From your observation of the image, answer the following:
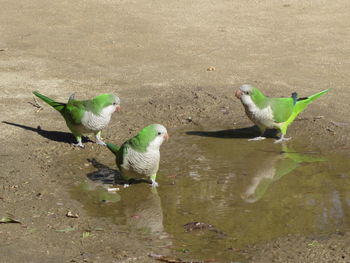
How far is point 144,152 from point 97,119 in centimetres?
130

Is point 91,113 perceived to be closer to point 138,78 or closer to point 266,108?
point 266,108

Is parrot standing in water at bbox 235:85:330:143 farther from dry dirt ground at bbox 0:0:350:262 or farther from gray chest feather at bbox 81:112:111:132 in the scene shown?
gray chest feather at bbox 81:112:111:132

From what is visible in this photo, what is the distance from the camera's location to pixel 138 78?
10.2m

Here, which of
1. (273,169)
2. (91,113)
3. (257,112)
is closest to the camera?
(273,169)

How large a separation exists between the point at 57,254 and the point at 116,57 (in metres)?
6.47

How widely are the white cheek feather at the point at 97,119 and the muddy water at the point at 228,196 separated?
49cm

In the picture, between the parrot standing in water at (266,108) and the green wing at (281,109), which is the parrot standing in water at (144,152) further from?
the green wing at (281,109)

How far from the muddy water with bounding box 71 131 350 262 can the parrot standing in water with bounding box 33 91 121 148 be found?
1.69 feet

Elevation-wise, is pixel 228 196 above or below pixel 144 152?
below

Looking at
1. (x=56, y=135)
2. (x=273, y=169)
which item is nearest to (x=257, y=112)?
(x=273, y=169)

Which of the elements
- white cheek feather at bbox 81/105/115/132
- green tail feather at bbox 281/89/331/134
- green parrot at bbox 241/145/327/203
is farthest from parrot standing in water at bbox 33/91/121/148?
green tail feather at bbox 281/89/331/134

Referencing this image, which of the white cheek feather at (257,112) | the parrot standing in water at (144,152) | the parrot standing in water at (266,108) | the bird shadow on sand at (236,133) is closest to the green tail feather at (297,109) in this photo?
the parrot standing in water at (266,108)

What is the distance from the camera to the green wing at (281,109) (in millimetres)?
7770

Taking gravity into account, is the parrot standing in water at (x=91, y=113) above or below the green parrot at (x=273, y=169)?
above
